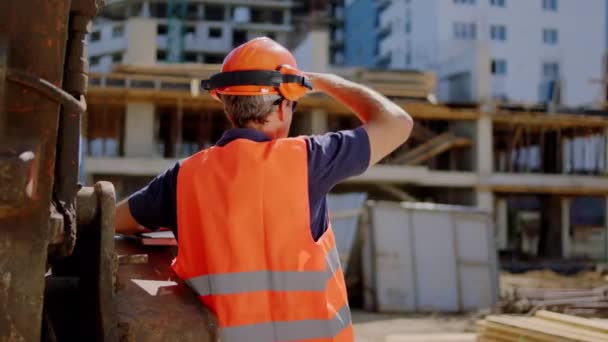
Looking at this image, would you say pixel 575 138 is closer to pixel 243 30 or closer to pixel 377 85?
pixel 377 85

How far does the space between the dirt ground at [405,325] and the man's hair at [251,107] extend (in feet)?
29.7

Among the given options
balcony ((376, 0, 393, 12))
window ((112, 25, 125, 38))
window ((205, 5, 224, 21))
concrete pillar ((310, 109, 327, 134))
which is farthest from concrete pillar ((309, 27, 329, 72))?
window ((205, 5, 224, 21))

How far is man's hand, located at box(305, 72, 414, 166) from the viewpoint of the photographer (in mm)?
2391

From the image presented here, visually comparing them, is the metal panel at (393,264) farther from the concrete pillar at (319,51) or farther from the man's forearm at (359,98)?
the concrete pillar at (319,51)

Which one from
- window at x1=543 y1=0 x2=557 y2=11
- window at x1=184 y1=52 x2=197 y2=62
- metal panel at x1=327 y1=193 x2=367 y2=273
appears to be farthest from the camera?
window at x1=184 y1=52 x2=197 y2=62

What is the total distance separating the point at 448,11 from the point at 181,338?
5410 cm

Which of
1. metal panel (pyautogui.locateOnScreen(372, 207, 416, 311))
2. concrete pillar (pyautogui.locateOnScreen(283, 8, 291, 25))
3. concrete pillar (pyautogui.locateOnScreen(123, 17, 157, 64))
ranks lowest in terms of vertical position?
metal panel (pyautogui.locateOnScreen(372, 207, 416, 311))

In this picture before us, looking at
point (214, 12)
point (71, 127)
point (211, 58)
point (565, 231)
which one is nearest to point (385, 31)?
point (211, 58)

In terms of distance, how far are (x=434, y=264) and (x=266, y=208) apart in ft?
41.4

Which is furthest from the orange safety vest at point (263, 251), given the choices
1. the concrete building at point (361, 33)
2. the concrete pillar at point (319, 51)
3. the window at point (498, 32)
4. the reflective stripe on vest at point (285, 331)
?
the concrete building at point (361, 33)

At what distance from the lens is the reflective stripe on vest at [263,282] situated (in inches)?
85.1

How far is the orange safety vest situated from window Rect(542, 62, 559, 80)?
57.7m

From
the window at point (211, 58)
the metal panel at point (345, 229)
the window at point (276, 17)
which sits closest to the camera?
the metal panel at point (345, 229)

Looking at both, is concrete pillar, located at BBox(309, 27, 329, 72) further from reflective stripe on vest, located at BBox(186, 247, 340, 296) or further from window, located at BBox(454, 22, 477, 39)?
reflective stripe on vest, located at BBox(186, 247, 340, 296)
